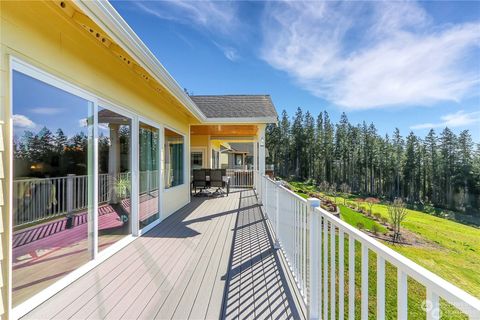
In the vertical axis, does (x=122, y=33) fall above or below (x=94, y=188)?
above

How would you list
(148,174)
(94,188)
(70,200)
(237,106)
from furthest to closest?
(237,106)
(148,174)
(94,188)
(70,200)

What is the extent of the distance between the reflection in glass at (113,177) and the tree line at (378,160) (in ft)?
122

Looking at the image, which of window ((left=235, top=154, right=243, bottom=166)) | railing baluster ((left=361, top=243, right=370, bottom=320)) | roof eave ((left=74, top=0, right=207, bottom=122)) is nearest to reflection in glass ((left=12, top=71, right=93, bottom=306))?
roof eave ((left=74, top=0, right=207, bottom=122))

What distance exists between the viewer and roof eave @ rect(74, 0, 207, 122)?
7.00ft

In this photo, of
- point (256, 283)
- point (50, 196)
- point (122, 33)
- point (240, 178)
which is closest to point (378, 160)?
point (240, 178)

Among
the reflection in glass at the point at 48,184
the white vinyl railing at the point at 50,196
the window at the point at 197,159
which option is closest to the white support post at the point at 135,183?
the white vinyl railing at the point at 50,196

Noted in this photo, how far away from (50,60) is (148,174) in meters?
2.88

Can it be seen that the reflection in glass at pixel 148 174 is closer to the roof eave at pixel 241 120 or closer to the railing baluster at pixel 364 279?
the roof eave at pixel 241 120

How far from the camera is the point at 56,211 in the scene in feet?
9.11

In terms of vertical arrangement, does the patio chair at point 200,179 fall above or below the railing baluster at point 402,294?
below

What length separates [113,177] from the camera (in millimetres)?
3787

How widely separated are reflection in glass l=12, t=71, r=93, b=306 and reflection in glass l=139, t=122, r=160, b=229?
158cm

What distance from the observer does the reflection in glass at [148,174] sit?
4719 mm

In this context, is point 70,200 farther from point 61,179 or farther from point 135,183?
point 135,183
